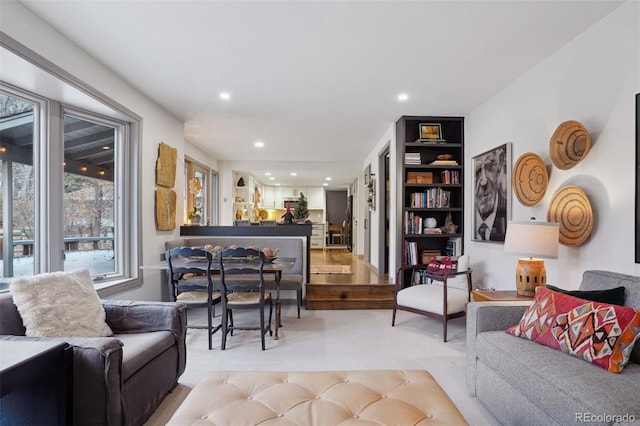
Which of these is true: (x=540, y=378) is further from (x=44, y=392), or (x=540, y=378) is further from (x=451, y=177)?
(x=451, y=177)

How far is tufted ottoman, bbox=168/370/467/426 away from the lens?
123cm

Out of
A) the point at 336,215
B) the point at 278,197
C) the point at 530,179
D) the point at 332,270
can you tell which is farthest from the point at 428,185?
the point at 336,215

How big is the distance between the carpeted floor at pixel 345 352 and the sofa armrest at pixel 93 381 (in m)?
0.45

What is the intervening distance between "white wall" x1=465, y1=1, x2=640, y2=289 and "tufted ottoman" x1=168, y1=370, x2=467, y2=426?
1676 mm

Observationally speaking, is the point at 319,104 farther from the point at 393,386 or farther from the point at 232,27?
the point at 393,386

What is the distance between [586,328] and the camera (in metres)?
1.62

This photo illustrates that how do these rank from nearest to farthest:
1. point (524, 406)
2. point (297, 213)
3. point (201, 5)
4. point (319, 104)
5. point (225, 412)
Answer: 1. point (225, 412)
2. point (524, 406)
3. point (201, 5)
4. point (319, 104)
5. point (297, 213)

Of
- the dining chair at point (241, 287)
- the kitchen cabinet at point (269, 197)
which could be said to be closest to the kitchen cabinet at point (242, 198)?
the kitchen cabinet at point (269, 197)

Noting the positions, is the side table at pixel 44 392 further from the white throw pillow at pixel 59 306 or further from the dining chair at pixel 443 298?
the dining chair at pixel 443 298

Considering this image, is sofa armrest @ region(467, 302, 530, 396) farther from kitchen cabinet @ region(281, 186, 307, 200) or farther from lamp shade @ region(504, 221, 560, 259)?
kitchen cabinet @ region(281, 186, 307, 200)

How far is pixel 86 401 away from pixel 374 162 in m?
5.65

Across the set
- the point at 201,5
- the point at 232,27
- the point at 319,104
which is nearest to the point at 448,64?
the point at 319,104

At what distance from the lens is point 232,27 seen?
234 cm

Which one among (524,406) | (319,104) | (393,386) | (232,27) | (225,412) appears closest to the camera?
(225,412)
